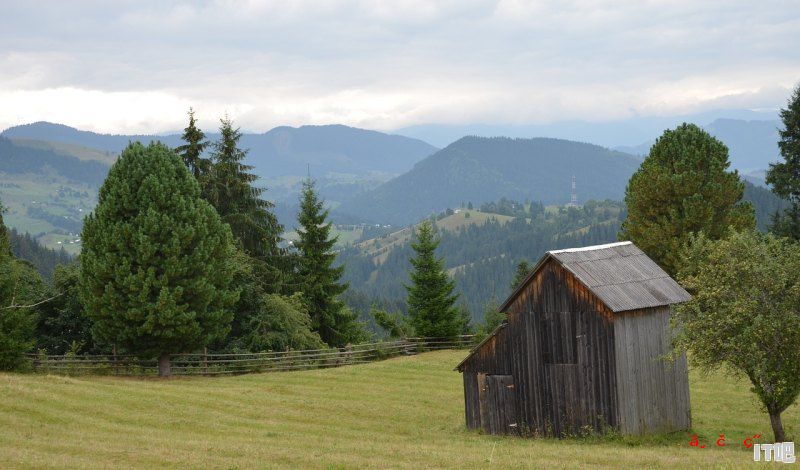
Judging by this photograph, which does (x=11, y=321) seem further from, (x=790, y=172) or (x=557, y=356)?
(x=790, y=172)

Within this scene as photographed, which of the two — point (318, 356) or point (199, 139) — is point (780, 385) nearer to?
point (318, 356)

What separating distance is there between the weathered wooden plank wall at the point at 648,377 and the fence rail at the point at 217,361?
76.8 ft

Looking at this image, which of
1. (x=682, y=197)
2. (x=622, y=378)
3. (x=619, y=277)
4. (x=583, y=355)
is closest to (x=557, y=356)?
(x=583, y=355)

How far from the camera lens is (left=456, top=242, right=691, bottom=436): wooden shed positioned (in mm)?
27969

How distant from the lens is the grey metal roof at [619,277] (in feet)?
92.6

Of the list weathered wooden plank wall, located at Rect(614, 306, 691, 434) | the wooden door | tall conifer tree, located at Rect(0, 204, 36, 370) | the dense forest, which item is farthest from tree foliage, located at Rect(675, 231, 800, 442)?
the dense forest

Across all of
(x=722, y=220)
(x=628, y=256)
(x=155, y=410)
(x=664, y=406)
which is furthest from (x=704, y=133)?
(x=155, y=410)

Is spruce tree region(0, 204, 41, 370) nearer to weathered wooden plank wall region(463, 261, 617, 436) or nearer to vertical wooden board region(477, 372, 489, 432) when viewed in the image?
vertical wooden board region(477, 372, 489, 432)

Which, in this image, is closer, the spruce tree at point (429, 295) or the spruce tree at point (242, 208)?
the spruce tree at point (242, 208)

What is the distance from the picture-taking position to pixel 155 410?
3077 centimetres

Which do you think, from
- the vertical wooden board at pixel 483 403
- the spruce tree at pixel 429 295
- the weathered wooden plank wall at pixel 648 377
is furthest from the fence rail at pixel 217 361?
the weathered wooden plank wall at pixel 648 377

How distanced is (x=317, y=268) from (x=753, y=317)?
36045 millimetres

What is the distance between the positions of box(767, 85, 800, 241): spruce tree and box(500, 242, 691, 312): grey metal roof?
30.3 metres

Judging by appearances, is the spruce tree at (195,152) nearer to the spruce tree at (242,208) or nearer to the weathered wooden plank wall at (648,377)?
the spruce tree at (242,208)
